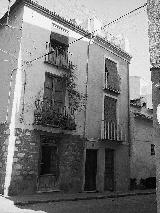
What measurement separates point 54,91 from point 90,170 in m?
5.35

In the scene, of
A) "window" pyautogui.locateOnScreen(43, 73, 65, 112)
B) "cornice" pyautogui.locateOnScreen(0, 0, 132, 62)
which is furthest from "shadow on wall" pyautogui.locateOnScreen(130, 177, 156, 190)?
"cornice" pyautogui.locateOnScreen(0, 0, 132, 62)

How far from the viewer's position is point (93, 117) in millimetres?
15719

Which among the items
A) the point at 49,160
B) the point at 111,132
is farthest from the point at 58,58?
the point at 111,132

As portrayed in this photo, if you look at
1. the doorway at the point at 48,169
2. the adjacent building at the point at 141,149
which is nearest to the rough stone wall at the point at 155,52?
the doorway at the point at 48,169

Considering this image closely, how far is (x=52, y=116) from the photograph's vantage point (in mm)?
12961

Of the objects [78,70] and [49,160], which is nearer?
[49,160]

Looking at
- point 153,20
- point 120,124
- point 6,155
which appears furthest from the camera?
point 120,124

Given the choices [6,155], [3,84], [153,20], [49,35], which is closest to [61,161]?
[6,155]

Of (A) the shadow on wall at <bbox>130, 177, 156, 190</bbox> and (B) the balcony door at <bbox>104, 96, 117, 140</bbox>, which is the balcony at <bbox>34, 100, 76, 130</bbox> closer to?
(B) the balcony door at <bbox>104, 96, 117, 140</bbox>

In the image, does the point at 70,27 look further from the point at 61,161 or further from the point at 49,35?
the point at 61,161

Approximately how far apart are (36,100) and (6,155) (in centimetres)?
308

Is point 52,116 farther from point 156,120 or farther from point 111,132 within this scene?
point 156,120

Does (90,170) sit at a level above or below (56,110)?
below

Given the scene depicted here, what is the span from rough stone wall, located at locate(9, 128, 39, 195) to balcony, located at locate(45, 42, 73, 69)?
4.08 meters
